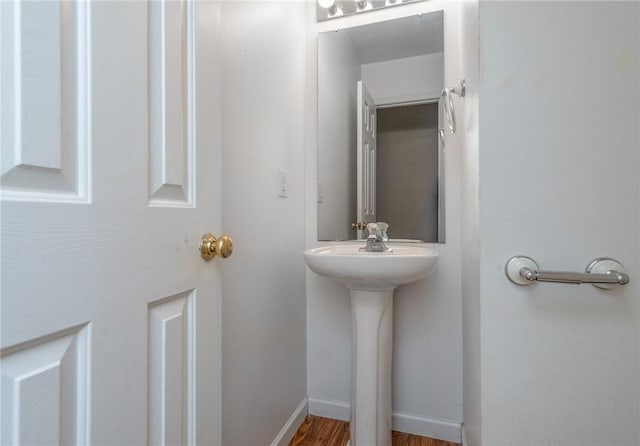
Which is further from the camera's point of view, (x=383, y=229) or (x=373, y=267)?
(x=383, y=229)

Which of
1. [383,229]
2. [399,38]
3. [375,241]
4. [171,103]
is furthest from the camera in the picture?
[399,38]

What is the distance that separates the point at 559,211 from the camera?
27.3 inches

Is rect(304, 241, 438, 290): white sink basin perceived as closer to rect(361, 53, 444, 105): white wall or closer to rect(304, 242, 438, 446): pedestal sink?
rect(304, 242, 438, 446): pedestal sink

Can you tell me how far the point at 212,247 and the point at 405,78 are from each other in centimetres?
129

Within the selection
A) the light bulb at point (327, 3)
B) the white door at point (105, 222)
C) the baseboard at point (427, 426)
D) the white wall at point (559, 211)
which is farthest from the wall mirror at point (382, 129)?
the white door at point (105, 222)

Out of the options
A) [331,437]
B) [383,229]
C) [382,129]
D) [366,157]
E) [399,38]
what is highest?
[399,38]

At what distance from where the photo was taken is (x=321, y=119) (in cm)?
Answer: 158

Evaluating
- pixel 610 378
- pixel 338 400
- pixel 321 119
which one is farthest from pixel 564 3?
pixel 338 400

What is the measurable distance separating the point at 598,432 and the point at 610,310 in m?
0.27

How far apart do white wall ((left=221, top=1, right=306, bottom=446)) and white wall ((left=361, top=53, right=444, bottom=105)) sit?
36cm

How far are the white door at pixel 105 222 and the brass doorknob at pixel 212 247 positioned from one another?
0.6 inches

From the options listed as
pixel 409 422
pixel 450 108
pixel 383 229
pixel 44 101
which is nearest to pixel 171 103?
pixel 44 101

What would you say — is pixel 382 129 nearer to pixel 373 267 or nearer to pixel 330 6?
pixel 330 6

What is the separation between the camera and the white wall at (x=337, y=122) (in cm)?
157
